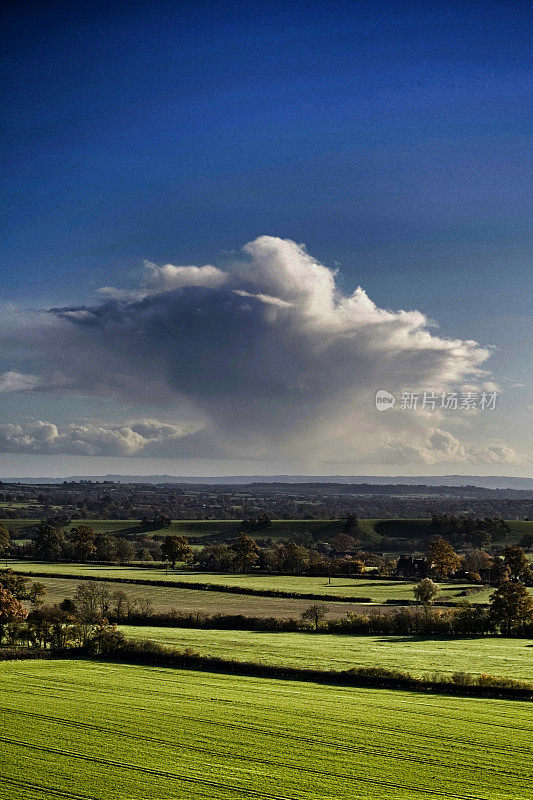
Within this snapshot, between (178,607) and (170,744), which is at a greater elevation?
(170,744)

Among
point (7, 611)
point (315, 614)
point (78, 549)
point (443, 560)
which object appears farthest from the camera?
point (78, 549)

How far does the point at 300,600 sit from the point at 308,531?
329ft

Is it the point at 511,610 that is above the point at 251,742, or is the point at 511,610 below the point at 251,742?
below

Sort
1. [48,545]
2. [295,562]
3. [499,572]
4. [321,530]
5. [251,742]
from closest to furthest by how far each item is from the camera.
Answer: [251,742] < [499,572] < [295,562] < [48,545] < [321,530]

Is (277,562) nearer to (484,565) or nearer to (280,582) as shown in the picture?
(280,582)

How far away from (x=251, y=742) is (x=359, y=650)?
2434 cm

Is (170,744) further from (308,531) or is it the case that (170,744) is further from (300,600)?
(308,531)

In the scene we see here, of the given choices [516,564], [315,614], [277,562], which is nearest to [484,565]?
[516,564]

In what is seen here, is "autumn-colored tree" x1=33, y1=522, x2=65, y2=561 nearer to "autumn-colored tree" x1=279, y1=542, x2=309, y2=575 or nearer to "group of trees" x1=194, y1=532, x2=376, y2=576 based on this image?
"group of trees" x1=194, y1=532, x2=376, y2=576

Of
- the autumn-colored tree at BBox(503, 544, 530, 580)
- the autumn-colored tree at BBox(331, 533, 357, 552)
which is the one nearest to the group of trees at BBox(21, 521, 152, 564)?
the autumn-colored tree at BBox(331, 533, 357, 552)

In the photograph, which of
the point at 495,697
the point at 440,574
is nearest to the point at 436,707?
the point at 495,697

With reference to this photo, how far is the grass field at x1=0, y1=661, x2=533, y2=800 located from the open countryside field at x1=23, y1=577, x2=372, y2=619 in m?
31.8

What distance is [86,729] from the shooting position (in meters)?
32.0

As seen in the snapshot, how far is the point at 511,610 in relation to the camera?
62406mm
